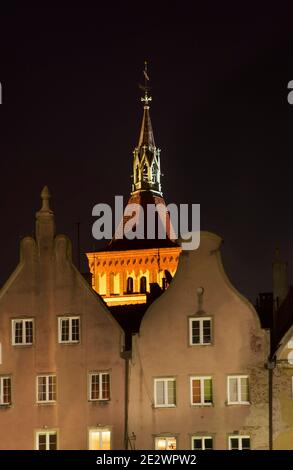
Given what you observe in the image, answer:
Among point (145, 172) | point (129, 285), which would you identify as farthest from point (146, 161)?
point (129, 285)

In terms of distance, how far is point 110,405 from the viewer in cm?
6819

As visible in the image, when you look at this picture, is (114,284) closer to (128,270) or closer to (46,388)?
(128,270)

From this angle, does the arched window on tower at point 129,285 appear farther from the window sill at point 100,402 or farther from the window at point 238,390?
the window at point 238,390

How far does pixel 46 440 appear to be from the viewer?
68.6 metres

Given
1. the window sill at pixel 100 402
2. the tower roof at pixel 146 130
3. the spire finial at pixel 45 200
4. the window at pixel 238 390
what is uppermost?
the tower roof at pixel 146 130

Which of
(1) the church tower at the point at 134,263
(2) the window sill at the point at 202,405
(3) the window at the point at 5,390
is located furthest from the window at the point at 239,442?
(1) the church tower at the point at 134,263

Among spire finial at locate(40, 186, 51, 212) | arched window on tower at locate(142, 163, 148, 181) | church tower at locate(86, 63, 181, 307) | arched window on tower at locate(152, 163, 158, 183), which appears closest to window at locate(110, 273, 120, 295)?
church tower at locate(86, 63, 181, 307)

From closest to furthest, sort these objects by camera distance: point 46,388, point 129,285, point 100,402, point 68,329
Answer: point 100,402 < point 46,388 < point 68,329 < point 129,285

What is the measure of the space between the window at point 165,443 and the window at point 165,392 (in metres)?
1.66

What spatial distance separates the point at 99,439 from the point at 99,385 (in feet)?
8.75

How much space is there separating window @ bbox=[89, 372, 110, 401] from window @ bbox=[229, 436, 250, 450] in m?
6.57

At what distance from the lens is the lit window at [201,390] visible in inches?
2657
